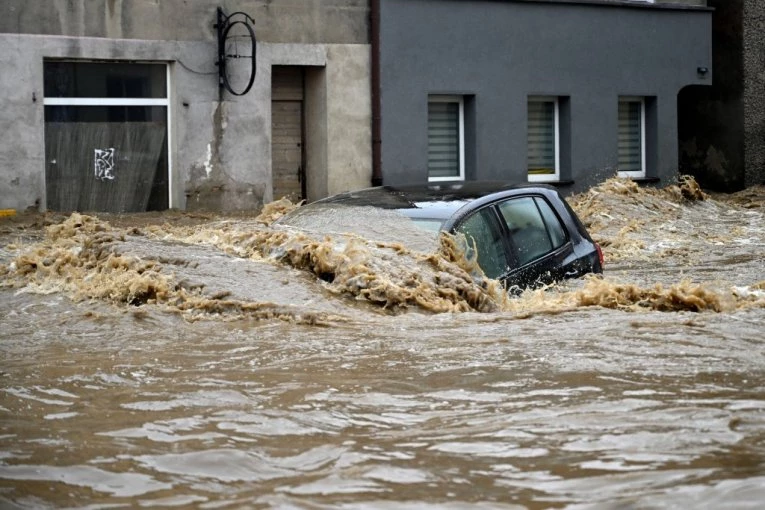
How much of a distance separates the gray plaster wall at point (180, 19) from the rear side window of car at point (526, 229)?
10671 mm

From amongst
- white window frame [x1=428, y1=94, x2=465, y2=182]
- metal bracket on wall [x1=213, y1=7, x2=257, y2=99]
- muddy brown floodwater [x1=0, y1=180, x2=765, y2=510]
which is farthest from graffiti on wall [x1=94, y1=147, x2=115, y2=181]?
muddy brown floodwater [x1=0, y1=180, x2=765, y2=510]

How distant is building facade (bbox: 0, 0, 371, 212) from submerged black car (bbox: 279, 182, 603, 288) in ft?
29.5

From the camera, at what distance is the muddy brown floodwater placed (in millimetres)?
5027

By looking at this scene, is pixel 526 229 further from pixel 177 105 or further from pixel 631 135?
pixel 631 135

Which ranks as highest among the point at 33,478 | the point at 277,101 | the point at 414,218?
the point at 277,101

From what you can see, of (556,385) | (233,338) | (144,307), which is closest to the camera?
(556,385)

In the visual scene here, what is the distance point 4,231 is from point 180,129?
12.4 ft

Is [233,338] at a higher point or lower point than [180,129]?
lower

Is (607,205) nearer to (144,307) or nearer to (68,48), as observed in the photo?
(68,48)

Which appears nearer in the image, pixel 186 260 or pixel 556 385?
pixel 556 385

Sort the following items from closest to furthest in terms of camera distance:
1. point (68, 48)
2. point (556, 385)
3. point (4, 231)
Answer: point (556, 385) < point (4, 231) < point (68, 48)

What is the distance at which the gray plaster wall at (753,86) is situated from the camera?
26109 millimetres

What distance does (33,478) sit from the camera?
17.1 ft

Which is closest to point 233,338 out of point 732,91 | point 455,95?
point 455,95
